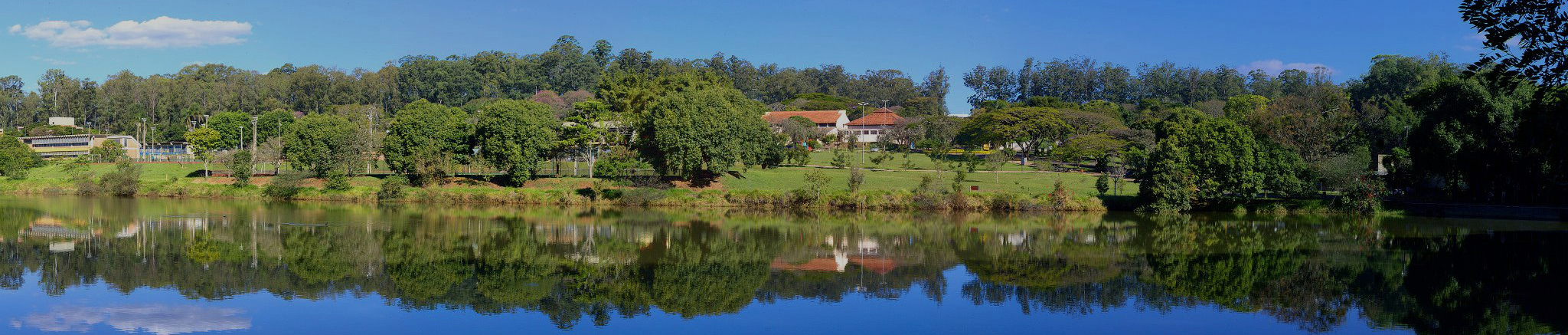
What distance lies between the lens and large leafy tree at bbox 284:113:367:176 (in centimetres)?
5319

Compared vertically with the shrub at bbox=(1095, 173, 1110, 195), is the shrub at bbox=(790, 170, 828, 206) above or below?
below

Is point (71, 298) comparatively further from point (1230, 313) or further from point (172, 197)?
point (172, 197)

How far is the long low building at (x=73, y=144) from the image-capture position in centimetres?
8119

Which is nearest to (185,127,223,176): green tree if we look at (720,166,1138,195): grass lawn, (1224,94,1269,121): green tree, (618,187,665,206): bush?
(618,187,665,206): bush

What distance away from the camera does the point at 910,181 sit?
53531 mm

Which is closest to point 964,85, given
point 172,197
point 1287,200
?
point 1287,200

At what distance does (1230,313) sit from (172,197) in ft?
162

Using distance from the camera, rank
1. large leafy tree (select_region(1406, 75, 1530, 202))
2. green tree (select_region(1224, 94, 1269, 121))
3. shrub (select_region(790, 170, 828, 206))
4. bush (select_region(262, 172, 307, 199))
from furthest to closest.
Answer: green tree (select_region(1224, 94, 1269, 121)), bush (select_region(262, 172, 307, 199)), shrub (select_region(790, 170, 828, 206)), large leafy tree (select_region(1406, 75, 1530, 202))

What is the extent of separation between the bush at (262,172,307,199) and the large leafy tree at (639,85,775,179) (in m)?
16.7

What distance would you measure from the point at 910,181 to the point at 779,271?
28.3 meters

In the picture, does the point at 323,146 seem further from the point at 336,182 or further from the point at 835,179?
the point at 835,179

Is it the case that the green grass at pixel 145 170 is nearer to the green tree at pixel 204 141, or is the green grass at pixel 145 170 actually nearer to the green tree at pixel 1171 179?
the green tree at pixel 204 141

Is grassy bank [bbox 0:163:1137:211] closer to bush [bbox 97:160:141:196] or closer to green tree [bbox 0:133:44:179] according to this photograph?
bush [bbox 97:160:141:196]

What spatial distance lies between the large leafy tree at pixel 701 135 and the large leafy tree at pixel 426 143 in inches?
354
